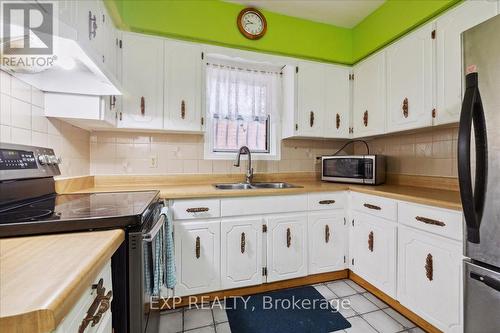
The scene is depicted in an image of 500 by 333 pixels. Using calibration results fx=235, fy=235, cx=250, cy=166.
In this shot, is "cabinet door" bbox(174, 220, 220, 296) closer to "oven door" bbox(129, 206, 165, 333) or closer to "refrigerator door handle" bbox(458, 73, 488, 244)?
"oven door" bbox(129, 206, 165, 333)

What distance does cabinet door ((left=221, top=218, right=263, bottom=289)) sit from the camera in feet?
5.75

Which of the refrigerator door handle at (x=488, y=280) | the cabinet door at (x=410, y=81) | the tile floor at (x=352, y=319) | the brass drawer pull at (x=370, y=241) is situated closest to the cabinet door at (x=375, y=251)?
the brass drawer pull at (x=370, y=241)

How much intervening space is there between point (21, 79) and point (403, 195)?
7.57 ft

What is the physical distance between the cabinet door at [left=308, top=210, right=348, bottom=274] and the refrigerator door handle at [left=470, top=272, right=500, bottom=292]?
983mm

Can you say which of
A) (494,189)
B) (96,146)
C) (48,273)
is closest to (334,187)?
(494,189)

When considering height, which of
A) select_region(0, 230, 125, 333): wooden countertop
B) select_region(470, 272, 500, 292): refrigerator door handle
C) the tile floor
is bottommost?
the tile floor

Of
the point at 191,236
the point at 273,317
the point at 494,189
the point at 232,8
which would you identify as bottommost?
the point at 273,317

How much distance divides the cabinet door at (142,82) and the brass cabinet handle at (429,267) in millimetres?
2060

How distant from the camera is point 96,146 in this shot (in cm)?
201

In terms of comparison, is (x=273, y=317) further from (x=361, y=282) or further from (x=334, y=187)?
(x=334, y=187)

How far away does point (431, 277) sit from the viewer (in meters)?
1.38

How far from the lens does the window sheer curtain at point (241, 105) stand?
7.51 feet

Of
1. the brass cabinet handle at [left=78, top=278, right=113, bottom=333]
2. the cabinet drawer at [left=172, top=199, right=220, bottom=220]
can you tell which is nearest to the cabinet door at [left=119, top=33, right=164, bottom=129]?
the cabinet drawer at [left=172, top=199, right=220, bottom=220]

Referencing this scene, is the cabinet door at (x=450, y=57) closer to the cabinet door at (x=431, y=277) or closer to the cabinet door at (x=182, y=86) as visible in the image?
the cabinet door at (x=431, y=277)
